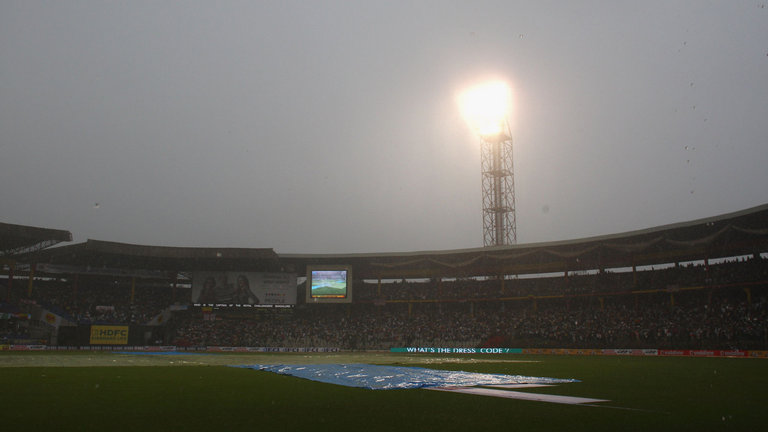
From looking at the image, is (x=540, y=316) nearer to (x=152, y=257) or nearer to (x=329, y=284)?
(x=329, y=284)

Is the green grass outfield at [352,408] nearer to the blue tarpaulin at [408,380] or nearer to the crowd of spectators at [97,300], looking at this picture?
the blue tarpaulin at [408,380]

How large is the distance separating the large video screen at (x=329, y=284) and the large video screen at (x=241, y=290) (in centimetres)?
288

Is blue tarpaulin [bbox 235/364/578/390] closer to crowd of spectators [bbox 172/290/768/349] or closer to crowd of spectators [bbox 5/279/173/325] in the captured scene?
crowd of spectators [bbox 172/290/768/349]

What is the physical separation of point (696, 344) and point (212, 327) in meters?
47.2

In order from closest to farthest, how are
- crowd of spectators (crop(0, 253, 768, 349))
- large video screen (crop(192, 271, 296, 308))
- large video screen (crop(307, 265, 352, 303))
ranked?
crowd of spectators (crop(0, 253, 768, 349)), large video screen (crop(307, 265, 352, 303)), large video screen (crop(192, 271, 296, 308))

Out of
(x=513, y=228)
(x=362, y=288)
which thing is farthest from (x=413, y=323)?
(x=513, y=228)

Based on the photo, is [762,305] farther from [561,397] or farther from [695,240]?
[561,397]

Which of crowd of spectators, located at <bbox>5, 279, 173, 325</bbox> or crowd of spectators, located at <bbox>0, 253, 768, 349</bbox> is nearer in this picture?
crowd of spectators, located at <bbox>0, 253, 768, 349</bbox>

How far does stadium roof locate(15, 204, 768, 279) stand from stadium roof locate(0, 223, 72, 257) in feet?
8.22

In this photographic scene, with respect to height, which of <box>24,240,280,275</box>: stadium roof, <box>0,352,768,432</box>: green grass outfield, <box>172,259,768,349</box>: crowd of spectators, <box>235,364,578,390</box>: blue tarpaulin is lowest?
<box>235,364,578,390</box>: blue tarpaulin

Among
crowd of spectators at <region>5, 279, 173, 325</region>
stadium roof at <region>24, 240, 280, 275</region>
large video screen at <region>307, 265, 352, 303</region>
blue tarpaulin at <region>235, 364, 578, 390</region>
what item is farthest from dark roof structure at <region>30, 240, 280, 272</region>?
blue tarpaulin at <region>235, 364, 578, 390</region>

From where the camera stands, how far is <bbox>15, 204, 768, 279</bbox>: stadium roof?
150 feet

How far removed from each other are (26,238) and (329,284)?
98.5ft

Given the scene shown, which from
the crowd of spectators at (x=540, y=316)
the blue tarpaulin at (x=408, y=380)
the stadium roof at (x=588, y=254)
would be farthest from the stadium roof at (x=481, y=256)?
the blue tarpaulin at (x=408, y=380)
